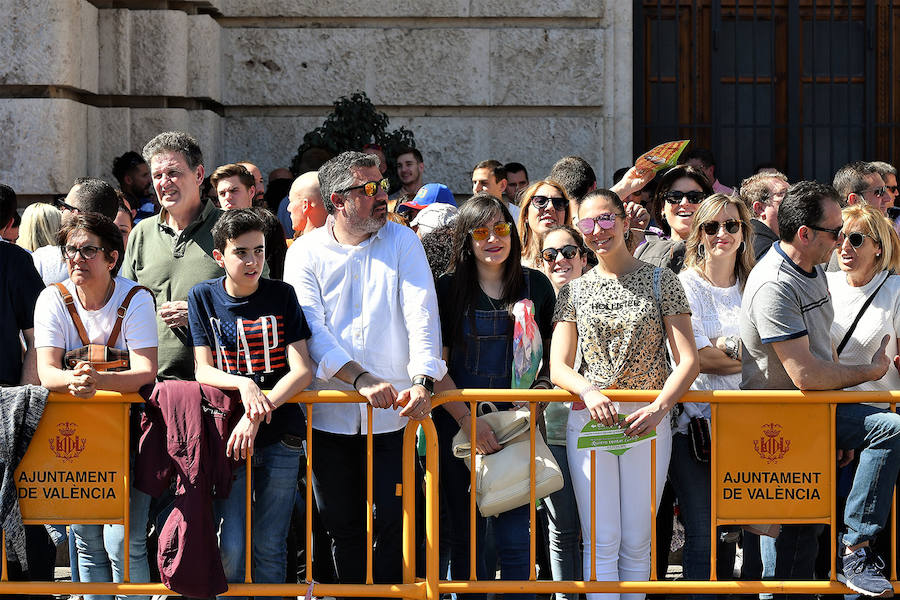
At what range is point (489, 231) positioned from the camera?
17.0ft

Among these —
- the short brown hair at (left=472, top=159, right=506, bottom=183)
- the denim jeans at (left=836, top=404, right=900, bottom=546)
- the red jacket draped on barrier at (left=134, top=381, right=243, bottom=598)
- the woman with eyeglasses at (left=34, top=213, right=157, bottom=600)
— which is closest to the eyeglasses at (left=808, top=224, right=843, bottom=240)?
the denim jeans at (left=836, top=404, right=900, bottom=546)

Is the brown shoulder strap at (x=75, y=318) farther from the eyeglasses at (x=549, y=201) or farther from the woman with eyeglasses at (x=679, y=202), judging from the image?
the woman with eyeglasses at (x=679, y=202)

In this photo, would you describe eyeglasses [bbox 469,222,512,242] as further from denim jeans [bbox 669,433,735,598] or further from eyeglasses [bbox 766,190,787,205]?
eyeglasses [bbox 766,190,787,205]

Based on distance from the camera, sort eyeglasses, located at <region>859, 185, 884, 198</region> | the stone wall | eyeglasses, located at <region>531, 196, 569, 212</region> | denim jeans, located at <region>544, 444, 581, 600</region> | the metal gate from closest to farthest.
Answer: denim jeans, located at <region>544, 444, 581, 600</region> → eyeglasses, located at <region>531, 196, 569, 212</region> → eyeglasses, located at <region>859, 185, 884, 198</region> → the stone wall → the metal gate

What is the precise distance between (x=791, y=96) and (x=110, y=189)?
640 centimetres

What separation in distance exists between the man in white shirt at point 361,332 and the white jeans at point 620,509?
2.53ft

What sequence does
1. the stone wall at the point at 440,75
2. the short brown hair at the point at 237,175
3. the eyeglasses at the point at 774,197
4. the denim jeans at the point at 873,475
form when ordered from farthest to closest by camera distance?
the stone wall at the point at 440,75 < the eyeglasses at the point at 774,197 < the short brown hair at the point at 237,175 < the denim jeans at the point at 873,475

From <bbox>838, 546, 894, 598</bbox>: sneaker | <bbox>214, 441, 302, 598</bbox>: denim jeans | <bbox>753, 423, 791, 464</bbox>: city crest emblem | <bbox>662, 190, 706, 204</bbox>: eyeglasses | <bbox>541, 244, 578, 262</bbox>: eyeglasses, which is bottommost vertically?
<bbox>838, 546, 894, 598</bbox>: sneaker

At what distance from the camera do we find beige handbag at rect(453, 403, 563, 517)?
4922 millimetres

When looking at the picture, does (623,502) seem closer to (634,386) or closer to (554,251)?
(634,386)

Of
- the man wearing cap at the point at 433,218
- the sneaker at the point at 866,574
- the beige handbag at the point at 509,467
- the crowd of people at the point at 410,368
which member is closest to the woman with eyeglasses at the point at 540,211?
the man wearing cap at the point at 433,218

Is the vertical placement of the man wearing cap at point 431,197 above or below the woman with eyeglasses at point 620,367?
above

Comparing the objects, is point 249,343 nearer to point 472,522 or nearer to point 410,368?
point 410,368

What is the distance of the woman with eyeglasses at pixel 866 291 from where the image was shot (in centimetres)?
537
